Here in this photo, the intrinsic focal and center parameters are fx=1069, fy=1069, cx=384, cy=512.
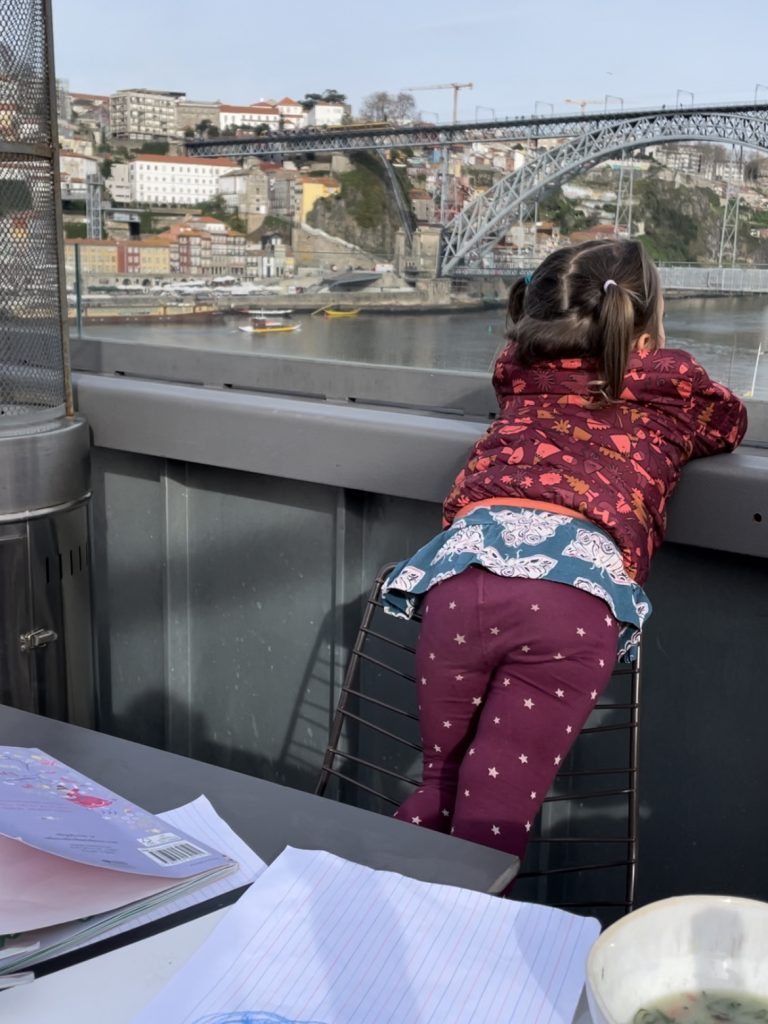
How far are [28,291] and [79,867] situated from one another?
Result: 5.45ft

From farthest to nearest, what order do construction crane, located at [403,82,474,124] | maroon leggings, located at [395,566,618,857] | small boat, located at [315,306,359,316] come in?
1. small boat, located at [315,306,359,316]
2. construction crane, located at [403,82,474,124]
3. maroon leggings, located at [395,566,618,857]

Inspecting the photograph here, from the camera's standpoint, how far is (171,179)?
9.43 ft

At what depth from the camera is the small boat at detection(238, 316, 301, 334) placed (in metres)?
2.81

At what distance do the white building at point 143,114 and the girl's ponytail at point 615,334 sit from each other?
149 cm

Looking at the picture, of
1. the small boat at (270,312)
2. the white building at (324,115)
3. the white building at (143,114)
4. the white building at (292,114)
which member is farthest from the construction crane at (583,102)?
the white building at (143,114)

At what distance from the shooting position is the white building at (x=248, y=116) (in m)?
2.85

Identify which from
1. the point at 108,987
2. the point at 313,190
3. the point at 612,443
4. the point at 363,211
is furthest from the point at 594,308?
the point at 108,987

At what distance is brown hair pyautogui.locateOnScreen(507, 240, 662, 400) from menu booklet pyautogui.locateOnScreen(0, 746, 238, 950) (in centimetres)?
133

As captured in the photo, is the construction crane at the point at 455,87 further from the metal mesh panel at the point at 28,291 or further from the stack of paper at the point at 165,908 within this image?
the stack of paper at the point at 165,908

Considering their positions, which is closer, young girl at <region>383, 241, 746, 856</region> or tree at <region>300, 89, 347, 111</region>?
young girl at <region>383, 241, 746, 856</region>

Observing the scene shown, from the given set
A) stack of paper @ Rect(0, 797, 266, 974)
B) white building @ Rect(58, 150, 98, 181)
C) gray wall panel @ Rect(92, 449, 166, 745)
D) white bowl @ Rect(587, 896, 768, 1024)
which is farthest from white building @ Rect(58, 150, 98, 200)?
white bowl @ Rect(587, 896, 768, 1024)

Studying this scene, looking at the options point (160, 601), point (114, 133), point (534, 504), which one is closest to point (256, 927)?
point (534, 504)

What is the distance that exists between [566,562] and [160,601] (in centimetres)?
145

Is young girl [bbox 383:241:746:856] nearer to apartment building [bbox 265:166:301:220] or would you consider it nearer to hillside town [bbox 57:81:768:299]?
hillside town [bbox 57:81:768:299]
